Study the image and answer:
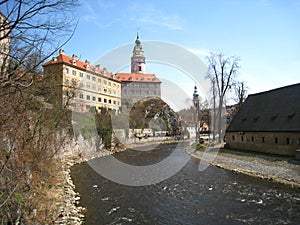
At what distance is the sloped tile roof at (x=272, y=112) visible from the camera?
1750 centimetres

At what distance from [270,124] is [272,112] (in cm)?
151

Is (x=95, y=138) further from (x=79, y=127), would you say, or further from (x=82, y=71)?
(x=82, y=71)

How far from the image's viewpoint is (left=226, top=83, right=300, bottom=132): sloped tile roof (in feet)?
57.4

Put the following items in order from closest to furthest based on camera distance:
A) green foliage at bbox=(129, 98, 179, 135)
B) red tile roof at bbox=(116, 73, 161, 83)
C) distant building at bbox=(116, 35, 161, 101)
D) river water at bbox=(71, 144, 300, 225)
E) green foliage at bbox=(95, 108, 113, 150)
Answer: river water at bbox=(71, 144, 300, 225)
green foliage at bbox=(95, 108, 113, 150)
green foliage at bbox=(129, 98, 179, 135)
distant building at bbox=(116, 35, 161, 101)
red tile roof at bbox=(116, 73, 161, 83)

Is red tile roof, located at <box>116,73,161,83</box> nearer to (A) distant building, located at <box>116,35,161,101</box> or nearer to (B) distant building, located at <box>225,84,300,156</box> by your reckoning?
(A) distant building, located at <box>116,35,161,101</box>

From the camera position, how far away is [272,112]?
65.4 feet

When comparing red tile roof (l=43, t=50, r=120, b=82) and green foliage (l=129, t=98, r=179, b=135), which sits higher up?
red tile roof (l=43, t=50, r=120, b=82)

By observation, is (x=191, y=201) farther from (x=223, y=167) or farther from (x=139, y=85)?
(x=139, y=85)

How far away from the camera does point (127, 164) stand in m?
19.1

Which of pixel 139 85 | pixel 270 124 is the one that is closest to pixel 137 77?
pixel 139 85

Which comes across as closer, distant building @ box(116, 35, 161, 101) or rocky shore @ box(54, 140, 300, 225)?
rocky shore @ box(54, 140, 300, 225)

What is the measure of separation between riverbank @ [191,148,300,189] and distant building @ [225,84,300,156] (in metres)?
1.27

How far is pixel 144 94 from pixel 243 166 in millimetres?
51842

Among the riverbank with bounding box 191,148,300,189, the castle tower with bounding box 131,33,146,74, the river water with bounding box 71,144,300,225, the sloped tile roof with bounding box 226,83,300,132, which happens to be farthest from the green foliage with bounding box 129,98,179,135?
the river water with bounding box 71,144,300,225
